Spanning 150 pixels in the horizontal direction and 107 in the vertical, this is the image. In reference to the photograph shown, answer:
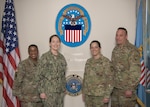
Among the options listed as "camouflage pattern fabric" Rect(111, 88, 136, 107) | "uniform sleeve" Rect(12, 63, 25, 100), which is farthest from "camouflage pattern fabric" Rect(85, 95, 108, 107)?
"uniform sleeve" Rect(12, 63, 25, 100)

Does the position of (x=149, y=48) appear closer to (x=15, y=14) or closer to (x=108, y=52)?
(x=108, y=52)

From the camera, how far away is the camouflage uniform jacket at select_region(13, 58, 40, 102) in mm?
3117

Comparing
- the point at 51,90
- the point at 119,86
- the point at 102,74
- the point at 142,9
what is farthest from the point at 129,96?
the point at 142,9

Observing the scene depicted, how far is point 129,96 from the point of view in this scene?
3094 mm

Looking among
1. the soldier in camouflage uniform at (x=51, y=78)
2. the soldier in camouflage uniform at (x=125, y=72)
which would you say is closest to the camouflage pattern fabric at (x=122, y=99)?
the soldier in camouflage uniform at (x=125, y=72)

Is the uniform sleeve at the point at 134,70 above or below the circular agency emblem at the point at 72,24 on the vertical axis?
below

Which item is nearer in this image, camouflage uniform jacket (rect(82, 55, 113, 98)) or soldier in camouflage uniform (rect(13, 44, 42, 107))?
camouflage uniform jacket (rect(82, 55, 113, 98))

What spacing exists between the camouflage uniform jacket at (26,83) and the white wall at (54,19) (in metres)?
0.61

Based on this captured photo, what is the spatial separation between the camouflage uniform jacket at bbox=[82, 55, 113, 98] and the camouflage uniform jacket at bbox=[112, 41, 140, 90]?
207 millimetres

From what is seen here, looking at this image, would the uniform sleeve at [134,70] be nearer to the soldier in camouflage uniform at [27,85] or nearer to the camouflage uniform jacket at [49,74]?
the camouflage uniform jacket at [49,74]

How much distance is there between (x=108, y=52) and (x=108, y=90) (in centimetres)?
91

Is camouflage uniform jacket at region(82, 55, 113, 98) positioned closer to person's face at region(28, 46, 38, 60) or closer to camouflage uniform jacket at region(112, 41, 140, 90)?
camouflage uniform jacket at region(112, 41, 140, 90)

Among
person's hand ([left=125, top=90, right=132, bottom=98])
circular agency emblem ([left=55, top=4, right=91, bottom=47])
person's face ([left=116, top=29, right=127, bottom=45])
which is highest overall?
circular agency emblem ([left=55, top=4, right=91, bottom=47])

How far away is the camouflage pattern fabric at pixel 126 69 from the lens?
3049mm
